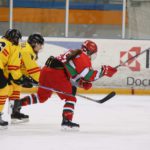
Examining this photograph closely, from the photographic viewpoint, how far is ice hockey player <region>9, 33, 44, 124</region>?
5449mm

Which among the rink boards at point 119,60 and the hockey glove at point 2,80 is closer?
the hockey glove at point 2,80

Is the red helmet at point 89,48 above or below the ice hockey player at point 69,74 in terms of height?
above

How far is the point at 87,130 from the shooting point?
5.21 m

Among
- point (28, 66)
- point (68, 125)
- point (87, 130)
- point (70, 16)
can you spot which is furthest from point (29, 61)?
point (70, 16)

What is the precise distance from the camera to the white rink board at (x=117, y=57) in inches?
353

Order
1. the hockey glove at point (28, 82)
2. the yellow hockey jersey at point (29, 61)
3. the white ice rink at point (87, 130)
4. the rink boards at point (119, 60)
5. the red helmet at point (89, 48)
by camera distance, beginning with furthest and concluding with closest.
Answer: the rink boards at point (119, 60)
the yellow hockey jersey at point (29, 61)
the hockey glove at point (28, 82)
the red helmet at point (89, 48)
the white ice rink at point (87, 130)

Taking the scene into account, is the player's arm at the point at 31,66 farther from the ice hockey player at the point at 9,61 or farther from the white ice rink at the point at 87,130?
the white ice rink at the point at 87,130

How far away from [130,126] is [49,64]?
96 cm

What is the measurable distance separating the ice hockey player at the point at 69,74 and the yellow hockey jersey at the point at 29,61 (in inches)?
6.4

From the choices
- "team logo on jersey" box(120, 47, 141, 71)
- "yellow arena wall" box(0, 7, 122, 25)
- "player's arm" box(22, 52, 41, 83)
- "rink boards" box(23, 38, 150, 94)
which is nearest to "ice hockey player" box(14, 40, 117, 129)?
"player's arm" box(22, 52, 41, 83)

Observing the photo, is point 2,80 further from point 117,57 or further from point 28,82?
point 117,57

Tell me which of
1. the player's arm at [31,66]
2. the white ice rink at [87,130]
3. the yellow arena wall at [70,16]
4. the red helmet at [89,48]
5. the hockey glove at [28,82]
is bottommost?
the white ice rink at [87,130]

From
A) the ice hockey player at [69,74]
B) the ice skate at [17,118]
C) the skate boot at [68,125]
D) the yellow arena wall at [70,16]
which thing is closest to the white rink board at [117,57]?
the yellow arena wall at [70,16]

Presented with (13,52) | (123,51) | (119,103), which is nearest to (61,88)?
(13,52)
